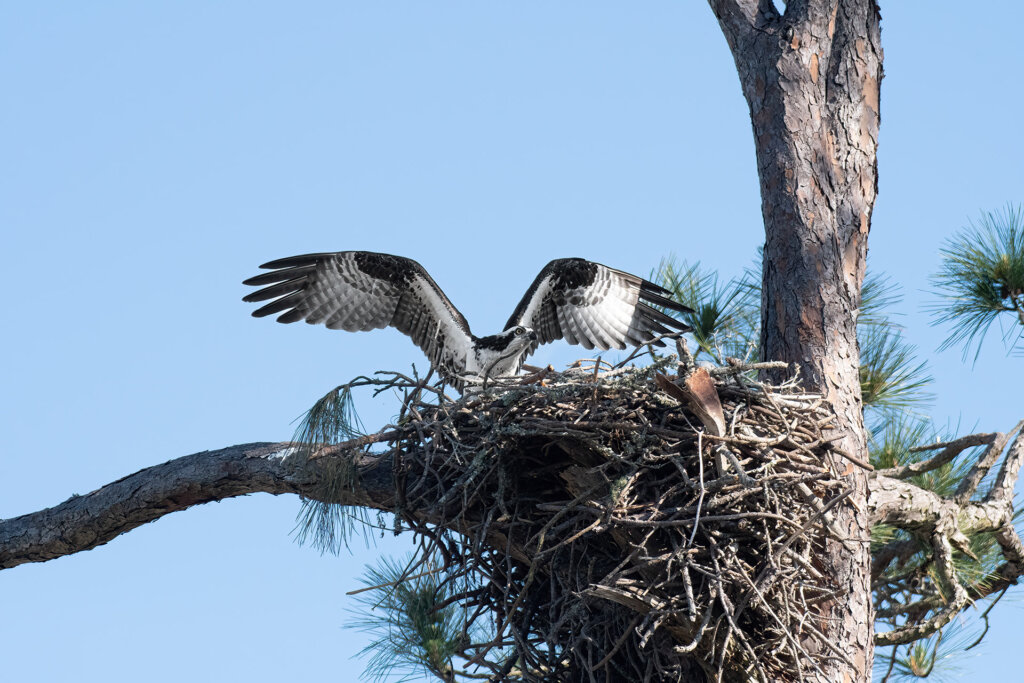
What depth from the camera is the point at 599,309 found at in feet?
22.4

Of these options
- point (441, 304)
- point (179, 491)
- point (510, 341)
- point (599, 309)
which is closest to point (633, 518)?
point (179, 491)

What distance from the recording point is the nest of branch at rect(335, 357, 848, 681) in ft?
12.5

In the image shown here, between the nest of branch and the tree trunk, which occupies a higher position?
the tree trunk

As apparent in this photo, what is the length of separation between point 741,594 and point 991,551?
7.24 feet

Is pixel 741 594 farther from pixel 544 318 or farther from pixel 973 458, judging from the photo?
pixel 544 318

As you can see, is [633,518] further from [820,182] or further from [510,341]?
[510,341]

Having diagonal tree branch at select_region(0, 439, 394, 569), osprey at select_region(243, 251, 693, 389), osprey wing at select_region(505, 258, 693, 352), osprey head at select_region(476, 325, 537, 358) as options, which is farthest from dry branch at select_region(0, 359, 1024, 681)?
osprey wing at select_region(505, 258, 693, 352)

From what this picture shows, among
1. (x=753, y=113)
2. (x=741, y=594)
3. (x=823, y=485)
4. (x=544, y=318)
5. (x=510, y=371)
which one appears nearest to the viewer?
(x=741, y=594)

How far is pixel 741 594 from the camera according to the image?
3809 millimetres

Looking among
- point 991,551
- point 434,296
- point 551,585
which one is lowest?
point 991,551

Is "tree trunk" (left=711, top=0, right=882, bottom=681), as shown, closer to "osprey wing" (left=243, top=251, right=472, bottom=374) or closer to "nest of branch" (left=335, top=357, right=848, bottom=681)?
"nest of branch" (left=335, top=357, right=848, bottom=681)

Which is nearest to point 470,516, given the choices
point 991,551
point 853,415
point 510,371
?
point 853,415

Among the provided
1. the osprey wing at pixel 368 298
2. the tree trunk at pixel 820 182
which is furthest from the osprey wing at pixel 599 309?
the tree trunk at pixel 820 182

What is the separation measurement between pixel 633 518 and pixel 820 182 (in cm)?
Result: 205
